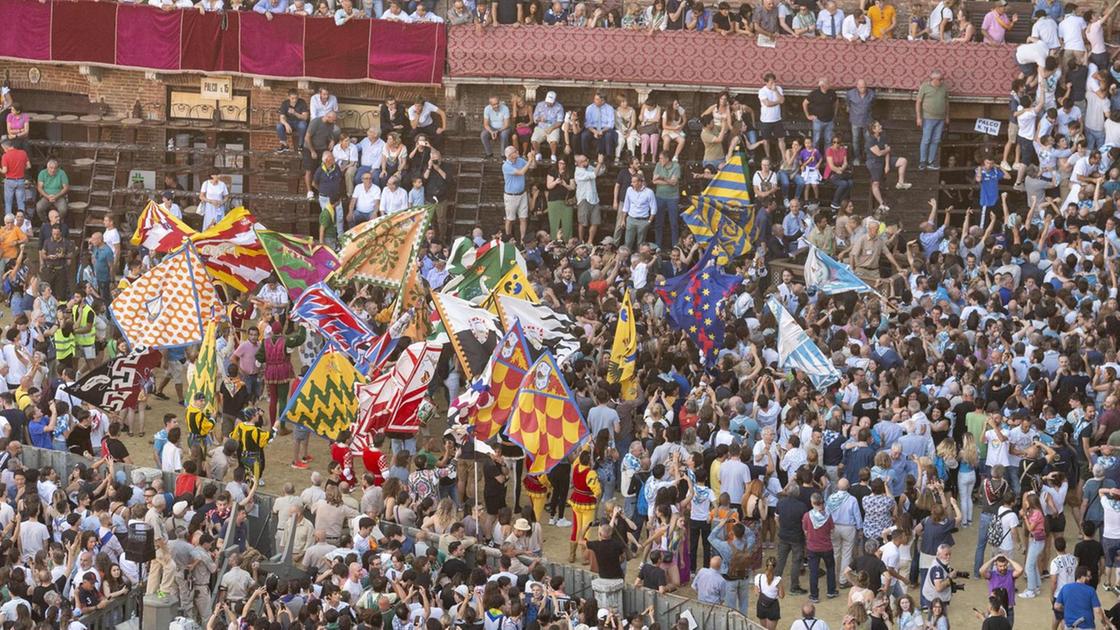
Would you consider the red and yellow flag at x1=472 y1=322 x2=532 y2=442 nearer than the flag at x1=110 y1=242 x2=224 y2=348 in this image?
Yes

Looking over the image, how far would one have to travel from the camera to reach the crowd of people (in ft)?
66.1

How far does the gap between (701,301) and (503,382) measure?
3.98 m

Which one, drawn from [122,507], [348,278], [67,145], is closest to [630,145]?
[348,278]

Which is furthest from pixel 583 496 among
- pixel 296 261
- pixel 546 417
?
pixel 296 261

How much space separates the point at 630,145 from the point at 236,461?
11.0 meters

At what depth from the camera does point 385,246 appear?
26500 millimetres

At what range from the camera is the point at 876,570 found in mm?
19984

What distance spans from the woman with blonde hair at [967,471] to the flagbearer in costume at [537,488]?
4681 mm

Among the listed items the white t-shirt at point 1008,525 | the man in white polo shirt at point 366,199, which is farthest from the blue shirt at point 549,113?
the white t-shirt at point 1008,525

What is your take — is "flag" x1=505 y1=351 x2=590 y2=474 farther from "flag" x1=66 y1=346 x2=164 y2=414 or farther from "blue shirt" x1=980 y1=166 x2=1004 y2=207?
"blue shirt" x1=980 y1=166 x2=1004 y2=207

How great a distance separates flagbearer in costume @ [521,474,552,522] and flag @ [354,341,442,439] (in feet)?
5.10

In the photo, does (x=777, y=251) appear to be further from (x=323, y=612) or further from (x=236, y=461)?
(x=323, y=612)

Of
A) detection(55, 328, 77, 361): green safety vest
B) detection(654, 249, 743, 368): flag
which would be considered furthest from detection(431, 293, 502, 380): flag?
detection(55, 328, 77, 361): green safety vest

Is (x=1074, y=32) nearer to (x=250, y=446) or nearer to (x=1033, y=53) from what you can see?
(x=1033, y=53)
